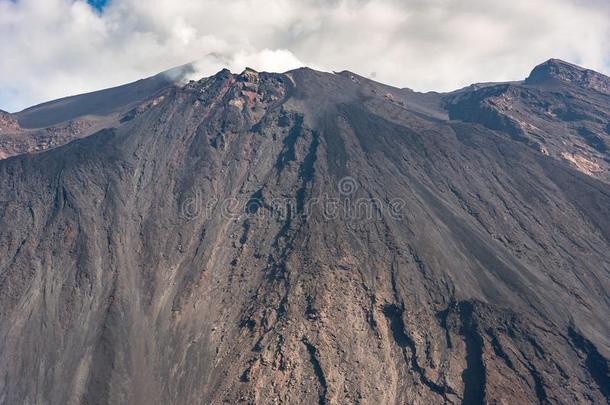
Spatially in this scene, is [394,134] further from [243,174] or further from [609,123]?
[609,123]

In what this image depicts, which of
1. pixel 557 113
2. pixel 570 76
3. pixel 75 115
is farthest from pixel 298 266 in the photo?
pixel 570 76

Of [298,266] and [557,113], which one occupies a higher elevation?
[557,113]

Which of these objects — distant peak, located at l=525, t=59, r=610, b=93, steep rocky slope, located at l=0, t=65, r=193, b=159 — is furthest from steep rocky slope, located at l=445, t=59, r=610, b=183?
steep rocky slope, located at l=0, t=65, r=193, b=159

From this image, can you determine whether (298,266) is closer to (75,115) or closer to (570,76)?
(75,115)

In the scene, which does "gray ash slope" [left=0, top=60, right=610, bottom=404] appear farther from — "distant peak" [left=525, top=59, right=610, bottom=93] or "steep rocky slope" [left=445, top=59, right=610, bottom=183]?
"distant peak" [left=525, top=59, right=610, bottom=93]

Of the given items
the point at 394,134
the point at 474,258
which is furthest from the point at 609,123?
the point at 474,258

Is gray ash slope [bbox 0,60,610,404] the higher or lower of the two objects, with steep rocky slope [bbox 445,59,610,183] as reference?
lower

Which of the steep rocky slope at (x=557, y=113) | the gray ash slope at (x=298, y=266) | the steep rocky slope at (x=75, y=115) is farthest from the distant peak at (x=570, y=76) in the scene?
the steep rocky slope at (x=75, y=115)
